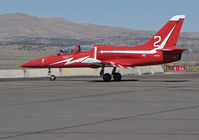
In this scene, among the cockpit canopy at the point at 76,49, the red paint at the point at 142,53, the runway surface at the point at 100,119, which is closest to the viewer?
the runway surface at the point at 100,119

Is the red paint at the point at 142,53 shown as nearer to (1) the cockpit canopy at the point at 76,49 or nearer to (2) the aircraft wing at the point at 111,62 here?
(2) the aircraft wing at the point at 111,62

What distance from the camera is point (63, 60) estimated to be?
29688 mm

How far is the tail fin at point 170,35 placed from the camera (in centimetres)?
2770

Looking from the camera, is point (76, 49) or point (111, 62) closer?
point (111, 62)

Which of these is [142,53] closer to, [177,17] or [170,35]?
[170,35]

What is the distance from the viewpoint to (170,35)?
27750mm

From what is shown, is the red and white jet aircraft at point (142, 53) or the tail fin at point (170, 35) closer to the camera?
the red and white jet aircraft at point (142, 53)

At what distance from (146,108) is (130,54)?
1552cm

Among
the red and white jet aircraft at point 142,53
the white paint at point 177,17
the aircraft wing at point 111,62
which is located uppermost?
the white paint at point 177,17

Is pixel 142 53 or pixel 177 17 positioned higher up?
pixel 177 17

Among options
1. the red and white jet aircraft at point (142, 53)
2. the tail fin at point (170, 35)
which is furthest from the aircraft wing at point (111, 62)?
the tail fin at point (170, 35)

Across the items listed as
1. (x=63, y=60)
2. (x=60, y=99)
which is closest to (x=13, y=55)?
(x=63, y=60)

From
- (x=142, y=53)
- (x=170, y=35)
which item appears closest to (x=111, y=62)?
(x=142, y=53)

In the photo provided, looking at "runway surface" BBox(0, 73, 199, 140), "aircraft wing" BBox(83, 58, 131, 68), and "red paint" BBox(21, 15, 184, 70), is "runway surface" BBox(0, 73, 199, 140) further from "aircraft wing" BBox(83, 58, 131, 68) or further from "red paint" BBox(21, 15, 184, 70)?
"aircraft wing" BBox(83, 58, 131, 68)
